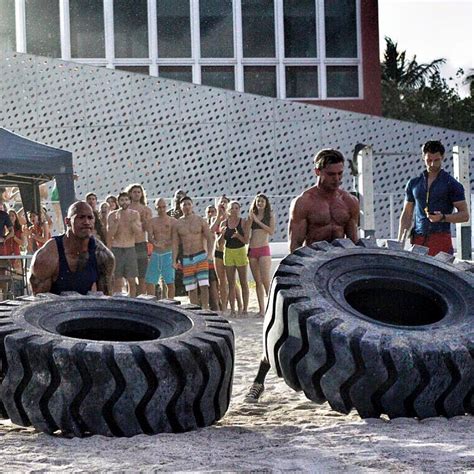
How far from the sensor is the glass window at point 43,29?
31062 mm

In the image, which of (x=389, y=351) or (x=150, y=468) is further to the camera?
(x=389, y=351)

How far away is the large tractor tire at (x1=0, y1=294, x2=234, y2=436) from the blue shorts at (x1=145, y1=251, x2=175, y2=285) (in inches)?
271

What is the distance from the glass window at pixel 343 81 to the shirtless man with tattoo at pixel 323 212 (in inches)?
1008

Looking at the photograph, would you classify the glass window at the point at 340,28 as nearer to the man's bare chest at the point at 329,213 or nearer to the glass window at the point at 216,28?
the glass window at the point at 216,28

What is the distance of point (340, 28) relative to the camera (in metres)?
32.0

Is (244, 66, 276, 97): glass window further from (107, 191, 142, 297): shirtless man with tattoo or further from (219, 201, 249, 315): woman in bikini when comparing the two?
(107, 191, 142, 297): shirtless man with tattoo

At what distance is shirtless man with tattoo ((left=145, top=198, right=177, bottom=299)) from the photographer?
12547 mm

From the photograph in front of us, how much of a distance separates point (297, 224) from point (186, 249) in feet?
19.1

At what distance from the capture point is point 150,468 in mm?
4336

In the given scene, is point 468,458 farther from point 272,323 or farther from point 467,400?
point 272,323

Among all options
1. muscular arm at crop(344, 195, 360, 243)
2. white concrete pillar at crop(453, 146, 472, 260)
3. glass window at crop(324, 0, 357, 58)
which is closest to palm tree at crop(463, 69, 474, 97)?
glass window at crop(324, 0, 357, 58)

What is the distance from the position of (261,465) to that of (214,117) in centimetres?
2252

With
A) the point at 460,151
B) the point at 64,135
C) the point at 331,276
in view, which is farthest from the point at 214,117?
the point at 331,276

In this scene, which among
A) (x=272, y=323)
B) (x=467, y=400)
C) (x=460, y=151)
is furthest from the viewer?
(x=460, y=151)
